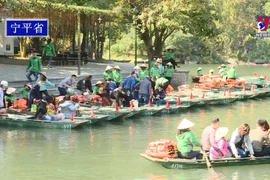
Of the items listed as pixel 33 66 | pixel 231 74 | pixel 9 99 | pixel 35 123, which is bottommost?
pixel 35 123

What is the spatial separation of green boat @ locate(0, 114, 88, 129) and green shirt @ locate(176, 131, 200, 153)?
20.5ft

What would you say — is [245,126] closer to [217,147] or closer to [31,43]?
[217,147]

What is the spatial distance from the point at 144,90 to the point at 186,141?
10.5m

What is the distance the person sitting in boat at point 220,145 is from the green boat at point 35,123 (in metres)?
6.46

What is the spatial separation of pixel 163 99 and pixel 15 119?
7.42 m

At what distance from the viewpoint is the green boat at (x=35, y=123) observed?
20.0 meters

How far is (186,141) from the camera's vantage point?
1438 centimetres

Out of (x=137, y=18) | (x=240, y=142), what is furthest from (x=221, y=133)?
(x=137, y=18)

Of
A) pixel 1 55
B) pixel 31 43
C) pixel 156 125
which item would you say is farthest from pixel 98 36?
pixel 156 125

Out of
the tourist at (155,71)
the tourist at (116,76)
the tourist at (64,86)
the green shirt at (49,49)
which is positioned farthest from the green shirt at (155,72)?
the green shirt at (49,49)

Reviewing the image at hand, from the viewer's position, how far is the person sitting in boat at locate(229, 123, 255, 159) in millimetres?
14648

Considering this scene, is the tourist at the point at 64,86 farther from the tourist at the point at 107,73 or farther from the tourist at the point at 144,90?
the tourist at the point at 144,90

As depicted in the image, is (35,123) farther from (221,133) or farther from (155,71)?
(155,71)

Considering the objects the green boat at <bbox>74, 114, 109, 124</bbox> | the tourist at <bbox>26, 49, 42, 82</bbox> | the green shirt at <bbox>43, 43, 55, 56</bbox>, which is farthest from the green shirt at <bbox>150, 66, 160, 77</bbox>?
the green boat at <bbox>74, 114, 109, 124</bbox>
